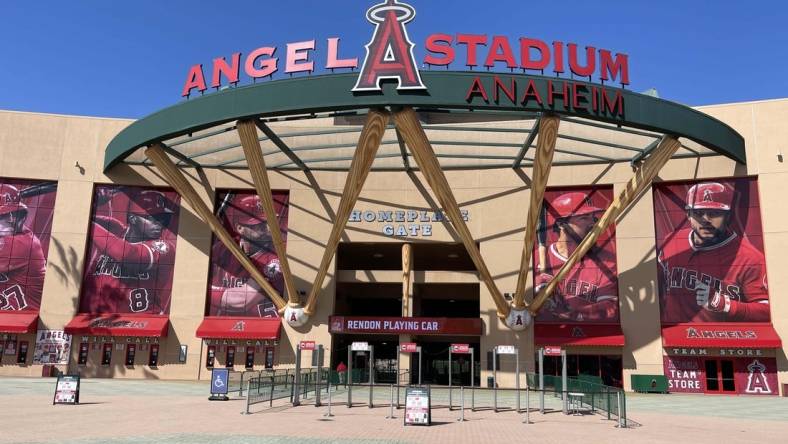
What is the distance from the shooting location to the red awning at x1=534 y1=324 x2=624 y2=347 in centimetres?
4138

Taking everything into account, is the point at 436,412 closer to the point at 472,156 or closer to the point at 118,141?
the point at 472,156

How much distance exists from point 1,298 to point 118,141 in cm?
1459

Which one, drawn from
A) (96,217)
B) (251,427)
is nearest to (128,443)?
(251,427)

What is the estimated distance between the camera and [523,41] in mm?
32188

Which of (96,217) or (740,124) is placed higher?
(740,124)

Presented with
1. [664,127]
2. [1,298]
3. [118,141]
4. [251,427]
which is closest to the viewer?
[251,427]

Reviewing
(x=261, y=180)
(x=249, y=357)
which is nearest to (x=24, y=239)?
(x=249, y=357)

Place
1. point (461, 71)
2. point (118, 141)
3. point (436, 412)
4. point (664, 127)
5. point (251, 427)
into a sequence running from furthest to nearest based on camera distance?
point (118, 141), point (664, 127), point (461, 71), point (436, 412), point (251, 427)

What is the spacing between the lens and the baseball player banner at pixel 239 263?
149 ft

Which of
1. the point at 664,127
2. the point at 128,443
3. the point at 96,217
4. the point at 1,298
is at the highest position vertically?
the point at 664,127

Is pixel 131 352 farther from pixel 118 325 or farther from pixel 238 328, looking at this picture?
pixel 238 328

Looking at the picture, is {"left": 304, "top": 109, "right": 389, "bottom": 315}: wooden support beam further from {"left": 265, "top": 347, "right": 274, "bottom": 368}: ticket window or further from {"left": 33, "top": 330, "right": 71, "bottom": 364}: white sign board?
{"left": 33, "top": 330, "right": 71, "bottom": 364}: white sign board

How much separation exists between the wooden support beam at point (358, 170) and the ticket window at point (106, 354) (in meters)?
14.1

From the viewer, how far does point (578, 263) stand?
143ft
